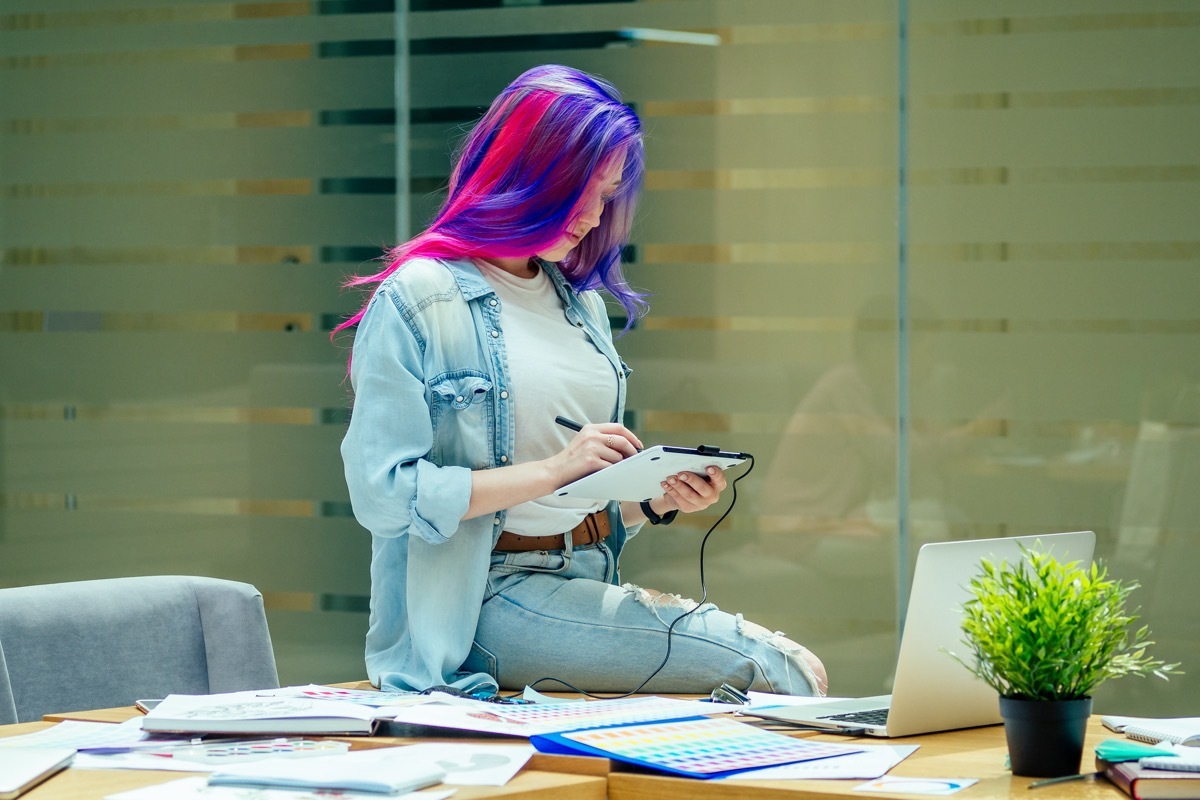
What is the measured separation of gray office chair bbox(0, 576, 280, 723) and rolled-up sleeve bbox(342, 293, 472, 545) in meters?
0.43

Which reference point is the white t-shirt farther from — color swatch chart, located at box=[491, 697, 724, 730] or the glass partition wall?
the glass partition wall

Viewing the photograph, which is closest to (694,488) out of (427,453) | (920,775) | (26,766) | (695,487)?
(695,487)

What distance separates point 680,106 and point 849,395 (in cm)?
104

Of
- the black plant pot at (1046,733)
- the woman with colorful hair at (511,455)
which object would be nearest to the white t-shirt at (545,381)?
the woman with colorful hair at (511,455)

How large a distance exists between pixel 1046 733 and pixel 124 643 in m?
1.59

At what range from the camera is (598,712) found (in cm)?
190

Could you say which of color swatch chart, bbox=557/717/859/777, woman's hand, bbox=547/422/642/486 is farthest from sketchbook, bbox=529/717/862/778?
woman's hand, bbox=547/422/642/486

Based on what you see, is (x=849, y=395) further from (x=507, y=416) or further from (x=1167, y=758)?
(x=1167, y=758)

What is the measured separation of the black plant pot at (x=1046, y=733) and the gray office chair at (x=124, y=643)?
1.45 meters

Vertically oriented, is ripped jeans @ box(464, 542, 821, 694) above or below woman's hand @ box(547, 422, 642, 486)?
below

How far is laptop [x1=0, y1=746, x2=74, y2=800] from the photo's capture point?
58.5 inches

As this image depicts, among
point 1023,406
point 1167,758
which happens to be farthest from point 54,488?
point 1167,758

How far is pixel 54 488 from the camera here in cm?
474

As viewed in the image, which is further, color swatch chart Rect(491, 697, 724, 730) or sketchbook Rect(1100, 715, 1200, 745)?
color swatch chart Rect(491, 697, 724, 730)
